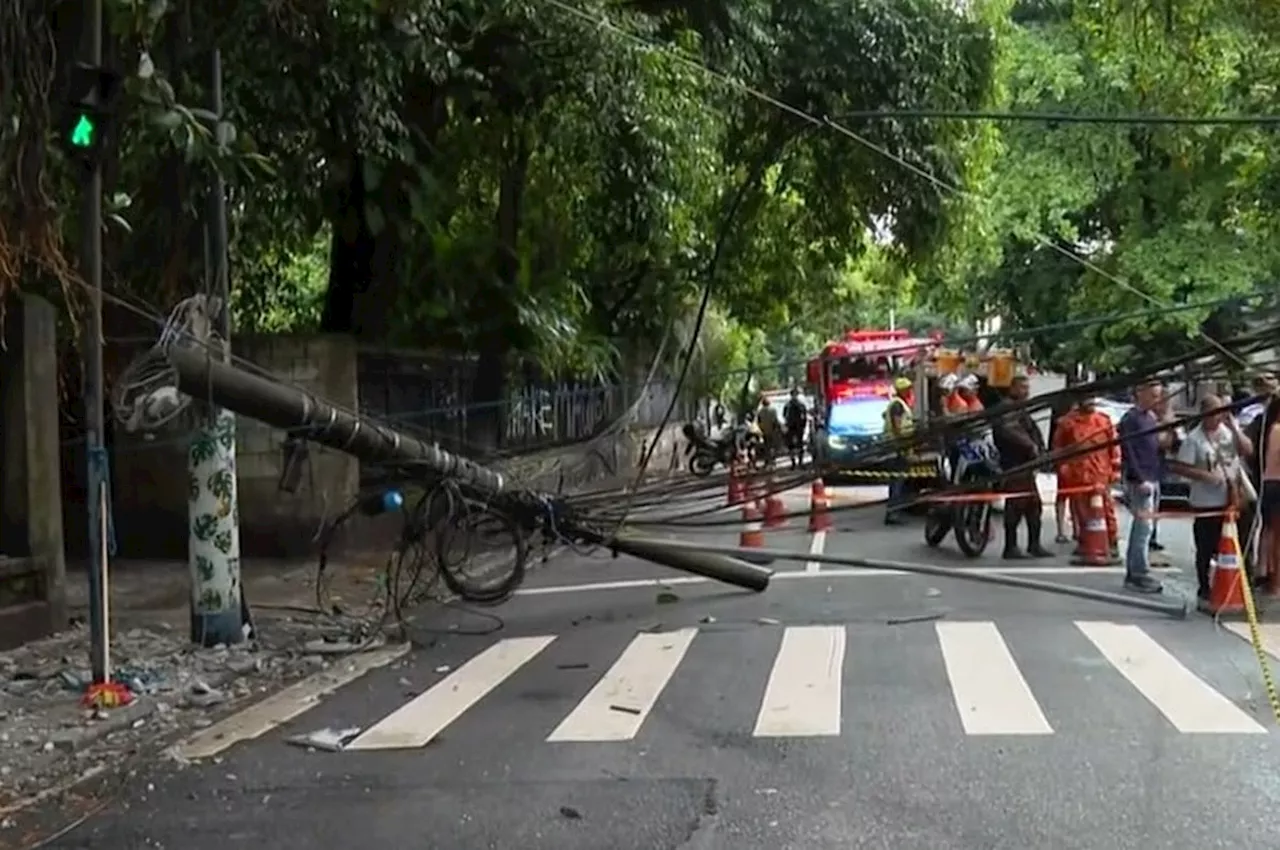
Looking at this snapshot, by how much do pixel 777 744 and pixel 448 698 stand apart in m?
2.56

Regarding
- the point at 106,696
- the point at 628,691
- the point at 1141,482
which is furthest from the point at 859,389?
the point at 106,696

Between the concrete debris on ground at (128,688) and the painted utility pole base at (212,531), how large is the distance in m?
0.24

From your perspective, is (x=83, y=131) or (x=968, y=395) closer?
(x=83, y=131)

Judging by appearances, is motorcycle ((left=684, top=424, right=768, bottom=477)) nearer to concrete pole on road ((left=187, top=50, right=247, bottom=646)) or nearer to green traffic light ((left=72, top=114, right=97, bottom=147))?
concrete pole on road ((left=187, top=50, right=247, bottom=646))

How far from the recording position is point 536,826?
621 centimetres

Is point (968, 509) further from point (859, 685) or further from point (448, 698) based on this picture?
point (448, 698)

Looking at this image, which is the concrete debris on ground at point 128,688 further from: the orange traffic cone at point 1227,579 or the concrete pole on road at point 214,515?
the orange traffic cone at point 1227,579

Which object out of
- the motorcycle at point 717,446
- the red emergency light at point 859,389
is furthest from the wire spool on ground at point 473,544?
the red emergency light at point 859,389

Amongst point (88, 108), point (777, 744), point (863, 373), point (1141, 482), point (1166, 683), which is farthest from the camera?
point (863, 373)

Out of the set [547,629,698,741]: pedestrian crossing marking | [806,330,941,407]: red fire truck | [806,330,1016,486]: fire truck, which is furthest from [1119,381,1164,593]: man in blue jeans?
[806,330,941,407]: red fire truck

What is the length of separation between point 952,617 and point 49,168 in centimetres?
751

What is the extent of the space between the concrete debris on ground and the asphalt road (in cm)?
70

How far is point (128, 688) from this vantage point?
364 inches

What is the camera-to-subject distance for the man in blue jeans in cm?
1238
